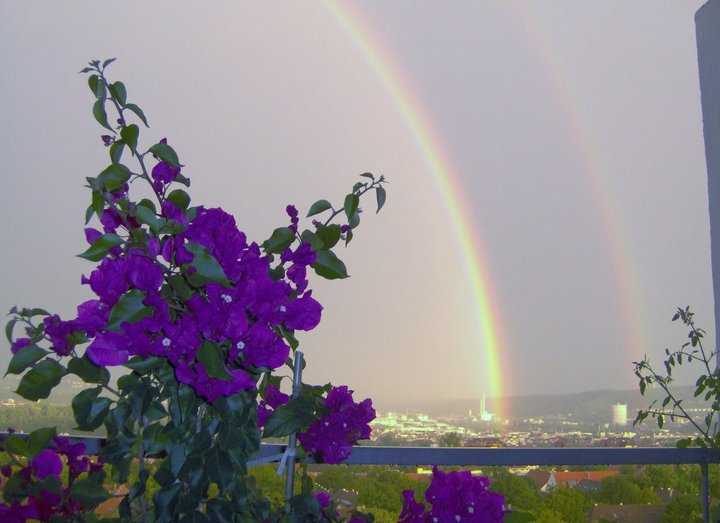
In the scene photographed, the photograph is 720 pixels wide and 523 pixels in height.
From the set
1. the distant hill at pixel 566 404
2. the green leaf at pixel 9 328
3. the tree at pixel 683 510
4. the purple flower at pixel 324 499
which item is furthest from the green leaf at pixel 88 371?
the distant hill at pixel 566 404

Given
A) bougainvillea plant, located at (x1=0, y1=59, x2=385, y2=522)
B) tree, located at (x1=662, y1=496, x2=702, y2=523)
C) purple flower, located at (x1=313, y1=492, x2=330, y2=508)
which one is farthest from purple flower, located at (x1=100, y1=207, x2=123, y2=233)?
tree, located at (x1=662, y1=496, x2=702, y2=523)

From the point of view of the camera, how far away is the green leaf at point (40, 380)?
568 millimetres

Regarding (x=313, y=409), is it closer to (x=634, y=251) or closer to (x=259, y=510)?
(x=259, y=510)

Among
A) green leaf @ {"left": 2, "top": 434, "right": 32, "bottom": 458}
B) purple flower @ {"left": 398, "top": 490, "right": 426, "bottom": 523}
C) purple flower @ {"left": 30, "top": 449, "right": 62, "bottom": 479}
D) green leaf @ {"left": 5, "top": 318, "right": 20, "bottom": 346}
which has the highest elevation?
green leaf @ {"left": 5, "top": 318, "right": 20, "bottom": 346}

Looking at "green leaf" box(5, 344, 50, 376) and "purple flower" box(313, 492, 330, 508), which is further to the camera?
"purple flower" box(313, 492, 330, 508)

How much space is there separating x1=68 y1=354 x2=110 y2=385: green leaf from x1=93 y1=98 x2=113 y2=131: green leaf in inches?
8.9

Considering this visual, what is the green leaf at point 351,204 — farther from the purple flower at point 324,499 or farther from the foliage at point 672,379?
the foliage at point 672,379

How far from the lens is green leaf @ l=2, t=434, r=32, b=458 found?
74 centimetres

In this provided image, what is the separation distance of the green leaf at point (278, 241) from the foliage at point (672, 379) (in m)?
1.65

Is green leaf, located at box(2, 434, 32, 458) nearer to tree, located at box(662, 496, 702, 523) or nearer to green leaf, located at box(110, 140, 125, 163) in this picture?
green leaf, located at box(110, 140, 125, 163)

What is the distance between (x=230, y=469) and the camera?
58 cm

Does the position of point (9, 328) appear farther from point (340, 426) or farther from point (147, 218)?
point (340, 426)

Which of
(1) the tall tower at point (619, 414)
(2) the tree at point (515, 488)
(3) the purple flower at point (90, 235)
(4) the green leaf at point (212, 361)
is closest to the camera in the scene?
(4) the green leaf at point (212, 361)

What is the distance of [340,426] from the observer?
2.58 feet
